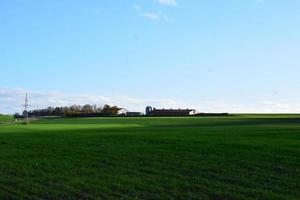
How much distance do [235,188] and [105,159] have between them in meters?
7.83

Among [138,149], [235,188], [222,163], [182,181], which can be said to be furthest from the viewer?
[138,149]

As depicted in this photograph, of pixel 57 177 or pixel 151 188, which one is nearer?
pixel 151 188

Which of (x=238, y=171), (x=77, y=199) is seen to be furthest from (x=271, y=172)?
(x=77, y=199)

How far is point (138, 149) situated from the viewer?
1060 inches

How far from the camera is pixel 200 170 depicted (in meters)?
20.1

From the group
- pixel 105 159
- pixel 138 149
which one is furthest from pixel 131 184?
pixel 138 149

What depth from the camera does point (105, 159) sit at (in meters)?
23.7

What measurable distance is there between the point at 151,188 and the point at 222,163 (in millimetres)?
4915

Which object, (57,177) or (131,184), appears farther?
(57,177)

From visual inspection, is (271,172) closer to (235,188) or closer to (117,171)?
(235,188)

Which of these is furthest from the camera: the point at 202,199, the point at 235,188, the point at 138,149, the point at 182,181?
the point at 138,149

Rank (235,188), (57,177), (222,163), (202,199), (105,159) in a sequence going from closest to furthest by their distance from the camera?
(202,199) < (235,188) < (57,177) < (222,163) < (105,159)

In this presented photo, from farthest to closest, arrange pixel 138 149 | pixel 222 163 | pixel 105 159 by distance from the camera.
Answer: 1. pixel 138 149
2. pixel 105 159
3. pixel 222 163

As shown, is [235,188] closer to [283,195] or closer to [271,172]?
[283,195]
